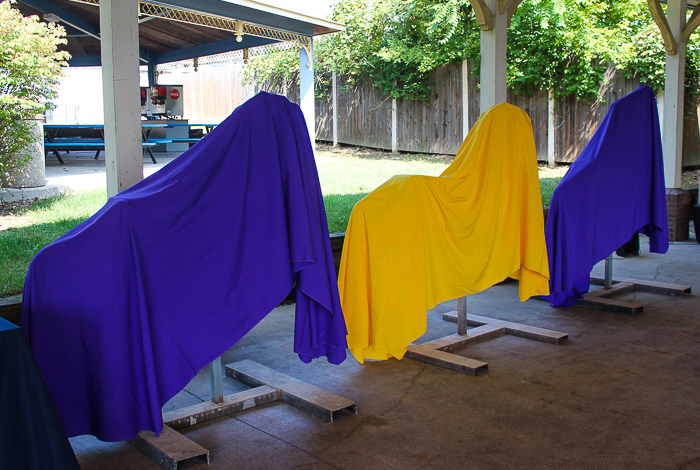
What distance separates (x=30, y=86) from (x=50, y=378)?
17.4ft

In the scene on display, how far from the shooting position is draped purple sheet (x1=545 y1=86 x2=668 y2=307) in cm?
437

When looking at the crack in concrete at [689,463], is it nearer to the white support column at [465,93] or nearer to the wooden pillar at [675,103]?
the wooden pillar at [675,103]

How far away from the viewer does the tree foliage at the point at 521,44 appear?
1123 centimetres

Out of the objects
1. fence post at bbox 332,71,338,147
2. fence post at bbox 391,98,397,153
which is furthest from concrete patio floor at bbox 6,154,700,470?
fence post at bbox 332,71,338,147

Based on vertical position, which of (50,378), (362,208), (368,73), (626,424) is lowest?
(626,424)

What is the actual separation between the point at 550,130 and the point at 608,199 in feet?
27.1

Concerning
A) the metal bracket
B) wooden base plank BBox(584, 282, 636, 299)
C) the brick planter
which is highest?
the metal bracket

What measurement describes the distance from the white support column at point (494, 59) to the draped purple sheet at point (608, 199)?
0.85 meters

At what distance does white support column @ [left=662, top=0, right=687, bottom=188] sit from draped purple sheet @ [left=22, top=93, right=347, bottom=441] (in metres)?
6.28

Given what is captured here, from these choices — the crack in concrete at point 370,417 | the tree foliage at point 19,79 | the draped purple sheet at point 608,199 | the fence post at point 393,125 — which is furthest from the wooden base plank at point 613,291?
the fence post at point 393,125

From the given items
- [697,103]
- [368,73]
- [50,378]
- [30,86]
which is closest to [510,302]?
[50,378]

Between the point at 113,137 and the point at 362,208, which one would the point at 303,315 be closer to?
the point at 362,208

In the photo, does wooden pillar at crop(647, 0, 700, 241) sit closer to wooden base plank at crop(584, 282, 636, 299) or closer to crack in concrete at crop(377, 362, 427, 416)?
wooden base plank at crop(584, 282, 636, 299)

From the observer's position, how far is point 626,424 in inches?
113
